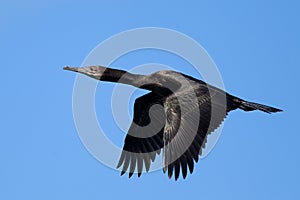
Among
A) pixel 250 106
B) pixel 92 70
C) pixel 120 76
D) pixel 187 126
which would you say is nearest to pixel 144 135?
pixel 120 76

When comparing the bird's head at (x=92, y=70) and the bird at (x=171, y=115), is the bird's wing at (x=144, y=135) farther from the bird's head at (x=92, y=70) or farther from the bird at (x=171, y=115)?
the bird's head at (x=92, y=70)

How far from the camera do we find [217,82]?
1599cm

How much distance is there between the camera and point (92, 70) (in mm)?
16688

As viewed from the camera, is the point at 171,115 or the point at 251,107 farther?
the point at 251,107

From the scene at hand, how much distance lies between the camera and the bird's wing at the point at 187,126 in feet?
45.7

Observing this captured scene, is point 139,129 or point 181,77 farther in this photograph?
point 139,129

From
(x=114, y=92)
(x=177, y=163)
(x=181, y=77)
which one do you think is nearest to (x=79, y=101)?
(x=114, y=92)

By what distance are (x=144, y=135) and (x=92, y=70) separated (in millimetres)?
1977

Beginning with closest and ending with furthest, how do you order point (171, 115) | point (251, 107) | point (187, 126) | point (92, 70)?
point (187, 126), point (171, 115), point (251, 107), point (92, 70)

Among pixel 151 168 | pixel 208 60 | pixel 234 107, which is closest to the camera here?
pixel 208 60

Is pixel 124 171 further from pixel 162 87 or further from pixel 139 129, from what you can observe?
pixel 162 87

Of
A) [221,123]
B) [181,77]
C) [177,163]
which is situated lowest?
[177,163]

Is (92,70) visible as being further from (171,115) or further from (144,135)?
(171,115)

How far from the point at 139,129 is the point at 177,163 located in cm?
401
